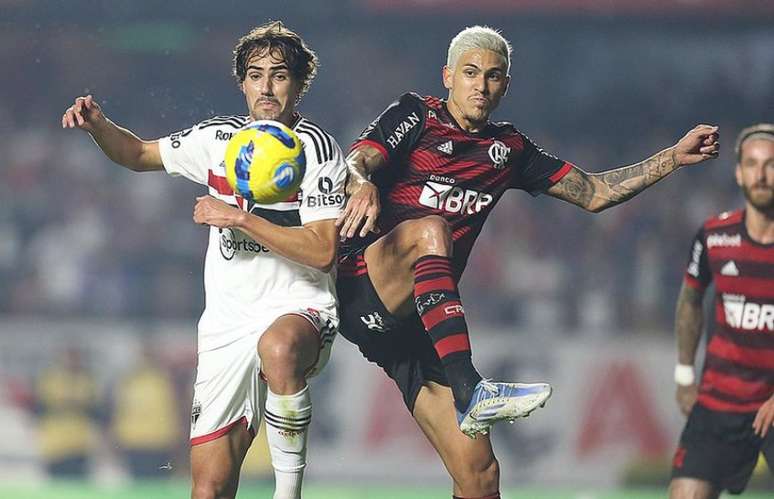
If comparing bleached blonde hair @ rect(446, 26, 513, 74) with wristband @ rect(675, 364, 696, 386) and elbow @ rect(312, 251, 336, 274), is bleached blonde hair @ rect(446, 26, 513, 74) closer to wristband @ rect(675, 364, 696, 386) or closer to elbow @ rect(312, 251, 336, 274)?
elbow @ rect(312, 251, 336, 274)

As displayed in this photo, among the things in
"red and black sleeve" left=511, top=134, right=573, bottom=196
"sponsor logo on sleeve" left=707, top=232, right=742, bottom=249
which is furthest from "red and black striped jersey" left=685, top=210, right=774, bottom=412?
"red and black sleeve" left=511, top=134, right=573, bottom=196

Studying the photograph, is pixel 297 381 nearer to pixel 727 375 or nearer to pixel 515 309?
pixel 727 375

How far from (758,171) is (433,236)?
72.2 inches

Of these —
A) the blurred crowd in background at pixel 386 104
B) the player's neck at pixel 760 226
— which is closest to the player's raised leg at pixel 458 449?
the player's neck at pixel 760 226

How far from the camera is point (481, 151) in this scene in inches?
215

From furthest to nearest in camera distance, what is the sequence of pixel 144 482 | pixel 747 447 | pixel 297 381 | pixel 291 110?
pixel 144 482
pixel 747 447
pixel 291 110
pixel 297 381

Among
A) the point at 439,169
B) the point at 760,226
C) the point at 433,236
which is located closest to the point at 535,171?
the point at 439,169

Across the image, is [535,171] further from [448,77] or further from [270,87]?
[270,87]

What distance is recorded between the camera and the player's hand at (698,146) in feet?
18.2

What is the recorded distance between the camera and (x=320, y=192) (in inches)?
192

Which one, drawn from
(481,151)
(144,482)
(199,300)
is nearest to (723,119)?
(199,300)

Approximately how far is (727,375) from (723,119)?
7.52 meters

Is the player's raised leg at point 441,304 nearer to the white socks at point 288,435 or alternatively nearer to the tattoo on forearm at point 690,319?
the white socks at point 288,435

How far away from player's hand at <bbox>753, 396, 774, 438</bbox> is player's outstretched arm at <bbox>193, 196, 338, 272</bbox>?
2.38 metres
